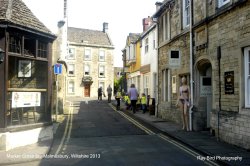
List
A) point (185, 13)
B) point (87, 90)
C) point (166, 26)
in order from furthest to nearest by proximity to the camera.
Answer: point (87, 90)
point (166, 26)
point (185, 13)

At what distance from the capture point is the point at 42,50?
1154 cm

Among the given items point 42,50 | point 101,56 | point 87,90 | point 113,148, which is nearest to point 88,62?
point 101,56

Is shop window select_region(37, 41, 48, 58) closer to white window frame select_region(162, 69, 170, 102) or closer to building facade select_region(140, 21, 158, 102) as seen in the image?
white window frame select_region(162, 69, 170, 102)

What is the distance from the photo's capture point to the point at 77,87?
5478 centimetres

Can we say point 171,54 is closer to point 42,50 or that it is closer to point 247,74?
point 247,74

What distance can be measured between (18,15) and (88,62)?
46.1m

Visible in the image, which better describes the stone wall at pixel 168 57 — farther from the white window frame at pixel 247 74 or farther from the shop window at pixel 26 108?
the shop window at pixel 26 108

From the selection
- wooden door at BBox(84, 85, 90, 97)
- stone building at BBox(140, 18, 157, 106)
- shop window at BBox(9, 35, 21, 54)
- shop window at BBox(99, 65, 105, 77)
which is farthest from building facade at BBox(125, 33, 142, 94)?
shop window at BBox(99, 65, 105, 77)

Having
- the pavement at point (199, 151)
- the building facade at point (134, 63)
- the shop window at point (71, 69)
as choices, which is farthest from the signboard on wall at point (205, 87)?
the shop window at point (71, 69)

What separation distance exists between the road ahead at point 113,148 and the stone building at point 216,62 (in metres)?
1.97

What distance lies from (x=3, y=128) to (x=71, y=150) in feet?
7.14

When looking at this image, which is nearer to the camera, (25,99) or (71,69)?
(25,99)

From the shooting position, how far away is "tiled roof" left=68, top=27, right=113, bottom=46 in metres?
56.2

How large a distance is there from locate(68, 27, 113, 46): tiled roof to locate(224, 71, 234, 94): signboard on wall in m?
46.8
